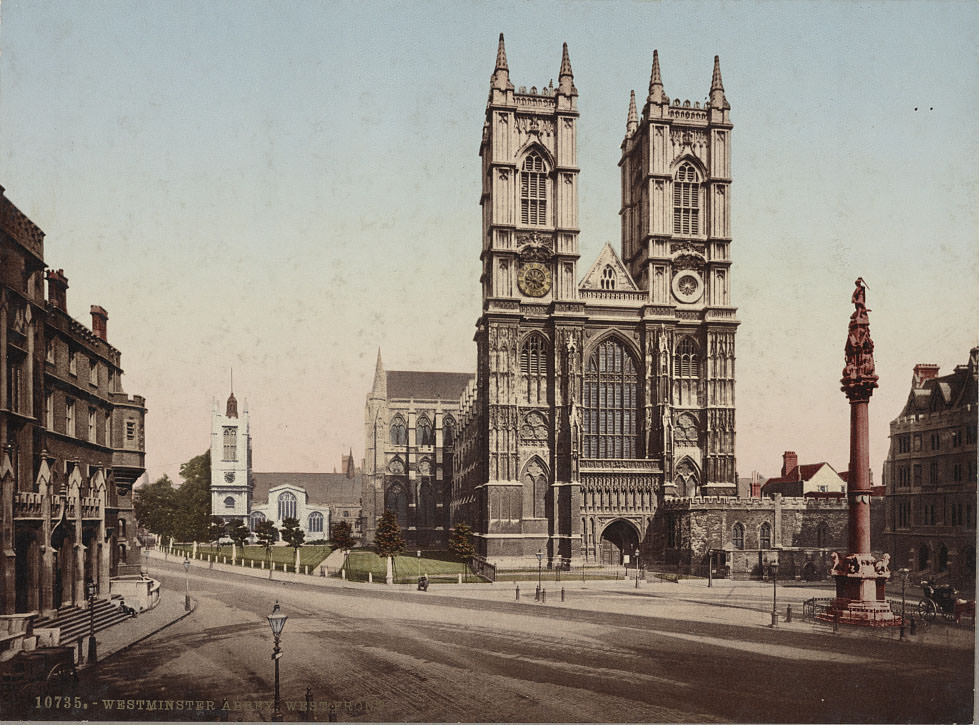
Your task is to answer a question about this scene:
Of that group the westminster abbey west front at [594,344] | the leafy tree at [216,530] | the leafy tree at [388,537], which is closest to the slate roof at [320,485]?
the leafy tree at [388,537]

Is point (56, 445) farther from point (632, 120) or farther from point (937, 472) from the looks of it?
point (632, 120)

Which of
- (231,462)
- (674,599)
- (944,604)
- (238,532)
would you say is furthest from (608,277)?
(231,462)

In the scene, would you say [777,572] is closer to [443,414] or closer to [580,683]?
[580,683]

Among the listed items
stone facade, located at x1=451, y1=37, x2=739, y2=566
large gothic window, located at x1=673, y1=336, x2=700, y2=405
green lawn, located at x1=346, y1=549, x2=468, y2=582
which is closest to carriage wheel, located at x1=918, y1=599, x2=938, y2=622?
green lawn, located at x1=346, y1=549, x2=468, y2=582

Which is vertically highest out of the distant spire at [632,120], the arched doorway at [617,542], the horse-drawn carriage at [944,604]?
the distant spire at [632,120]

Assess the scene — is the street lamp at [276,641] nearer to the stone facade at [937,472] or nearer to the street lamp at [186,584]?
the street lamp at [186,584]

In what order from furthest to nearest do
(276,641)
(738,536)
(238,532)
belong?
Result: (738,536) < (238,532) < (276,641)
